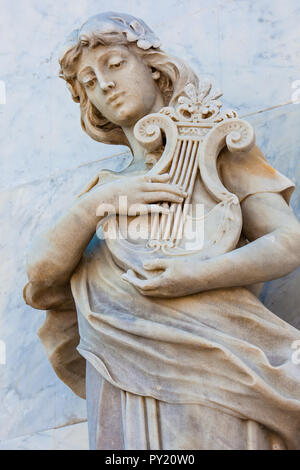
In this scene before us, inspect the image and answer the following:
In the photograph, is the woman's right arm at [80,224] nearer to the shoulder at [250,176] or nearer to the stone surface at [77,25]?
the shoulder at [250,176]

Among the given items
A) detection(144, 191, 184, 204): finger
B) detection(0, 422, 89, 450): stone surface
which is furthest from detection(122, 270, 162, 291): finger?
detection(0, 422, 89, 450): stone surface

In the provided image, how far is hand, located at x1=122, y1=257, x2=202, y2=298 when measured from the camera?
416 cm

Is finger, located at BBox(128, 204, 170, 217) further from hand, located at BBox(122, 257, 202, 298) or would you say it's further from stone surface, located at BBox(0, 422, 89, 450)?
stone surface, located at BBox(0, 422, 89, 450)

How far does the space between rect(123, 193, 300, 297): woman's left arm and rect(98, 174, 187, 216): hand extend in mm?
284

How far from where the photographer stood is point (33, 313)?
19.1 feet

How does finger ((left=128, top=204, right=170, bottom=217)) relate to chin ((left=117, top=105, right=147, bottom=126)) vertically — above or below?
below

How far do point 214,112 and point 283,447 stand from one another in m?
1.35

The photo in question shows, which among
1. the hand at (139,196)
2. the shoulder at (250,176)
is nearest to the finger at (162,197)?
the hand at (139,196)

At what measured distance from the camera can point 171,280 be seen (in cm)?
416

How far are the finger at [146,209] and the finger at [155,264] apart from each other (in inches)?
10.6

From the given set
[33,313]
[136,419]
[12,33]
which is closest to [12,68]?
[12,33]

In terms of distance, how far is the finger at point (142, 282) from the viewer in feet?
13.7

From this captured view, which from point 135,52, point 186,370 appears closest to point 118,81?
point 135,52
